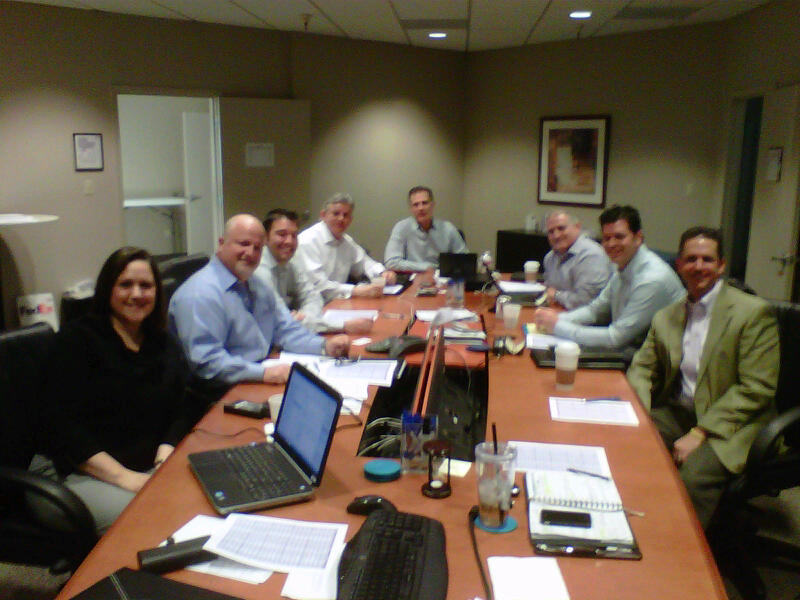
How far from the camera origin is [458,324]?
3.37m

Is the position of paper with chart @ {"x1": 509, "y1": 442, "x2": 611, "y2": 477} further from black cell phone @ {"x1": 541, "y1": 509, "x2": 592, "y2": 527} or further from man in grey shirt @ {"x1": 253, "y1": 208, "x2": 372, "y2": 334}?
man in grey shirt @ {"x1": 253, "y1": 208, "x2": 372, "y2": 334}

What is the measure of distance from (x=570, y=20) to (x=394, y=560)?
16.0 ft

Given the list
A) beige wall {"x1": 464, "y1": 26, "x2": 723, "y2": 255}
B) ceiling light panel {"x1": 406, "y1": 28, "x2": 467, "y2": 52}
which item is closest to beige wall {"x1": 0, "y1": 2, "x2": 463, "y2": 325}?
ceiling light panel {"x1": 406, "y1": 28, "x2": 467, "y2": 52}

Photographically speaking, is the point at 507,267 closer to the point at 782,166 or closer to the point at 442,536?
the point at 782,166

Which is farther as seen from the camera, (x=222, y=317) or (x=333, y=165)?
(x=333, y=165)

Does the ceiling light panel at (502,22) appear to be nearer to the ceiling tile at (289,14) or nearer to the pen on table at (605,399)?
the ceiling tile at (289,14)

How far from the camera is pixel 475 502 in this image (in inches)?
63.2

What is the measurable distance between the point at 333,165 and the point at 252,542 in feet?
17.5

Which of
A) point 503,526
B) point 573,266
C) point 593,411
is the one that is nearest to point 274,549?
point 503,526

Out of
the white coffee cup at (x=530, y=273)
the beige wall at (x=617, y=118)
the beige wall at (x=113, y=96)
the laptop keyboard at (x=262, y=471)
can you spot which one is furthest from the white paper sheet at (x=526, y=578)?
the beige wall at (x=617, y=118)

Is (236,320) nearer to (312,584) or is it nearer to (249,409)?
(249,409)

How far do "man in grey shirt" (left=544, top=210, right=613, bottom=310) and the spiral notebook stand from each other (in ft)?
7.44

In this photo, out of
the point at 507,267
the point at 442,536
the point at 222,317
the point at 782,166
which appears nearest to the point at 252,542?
the point at 442,536

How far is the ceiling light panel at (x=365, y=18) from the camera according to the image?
4723mm
